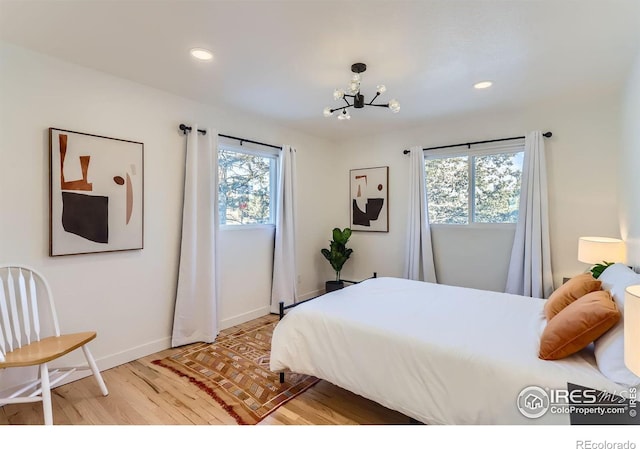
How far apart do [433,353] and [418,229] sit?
256 cm

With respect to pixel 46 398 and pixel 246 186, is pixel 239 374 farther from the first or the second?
pixel 246 186

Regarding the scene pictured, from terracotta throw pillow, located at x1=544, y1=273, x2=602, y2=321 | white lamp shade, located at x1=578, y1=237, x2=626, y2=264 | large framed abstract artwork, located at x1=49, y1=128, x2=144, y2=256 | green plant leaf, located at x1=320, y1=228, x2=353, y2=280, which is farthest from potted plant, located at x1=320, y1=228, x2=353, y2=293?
terracotta throw pillow, located at x1=544, y1=273, x2=602, y2=321

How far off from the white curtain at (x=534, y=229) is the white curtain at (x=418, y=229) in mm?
964

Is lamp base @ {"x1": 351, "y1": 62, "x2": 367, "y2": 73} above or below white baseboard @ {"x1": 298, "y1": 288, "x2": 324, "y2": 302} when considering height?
above

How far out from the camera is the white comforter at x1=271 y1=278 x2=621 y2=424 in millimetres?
1485

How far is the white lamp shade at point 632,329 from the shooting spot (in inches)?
38.5

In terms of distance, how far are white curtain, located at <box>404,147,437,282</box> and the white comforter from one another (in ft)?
4.63

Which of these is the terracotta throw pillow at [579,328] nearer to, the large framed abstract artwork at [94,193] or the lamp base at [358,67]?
the lamp base at [358,67]

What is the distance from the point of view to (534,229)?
11.1ft

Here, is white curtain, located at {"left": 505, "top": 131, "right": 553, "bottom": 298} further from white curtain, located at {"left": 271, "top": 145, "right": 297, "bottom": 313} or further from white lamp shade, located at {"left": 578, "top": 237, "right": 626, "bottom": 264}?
white curtain, located at {"left": 271, "top": 145, "right": 297, "bottom": 313}

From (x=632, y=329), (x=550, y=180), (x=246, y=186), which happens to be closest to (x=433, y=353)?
(x=632, y=329)

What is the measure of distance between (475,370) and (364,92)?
7.86ft

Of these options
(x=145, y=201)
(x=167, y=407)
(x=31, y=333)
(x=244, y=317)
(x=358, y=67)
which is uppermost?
(x=358, y=67)

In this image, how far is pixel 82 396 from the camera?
227cm
